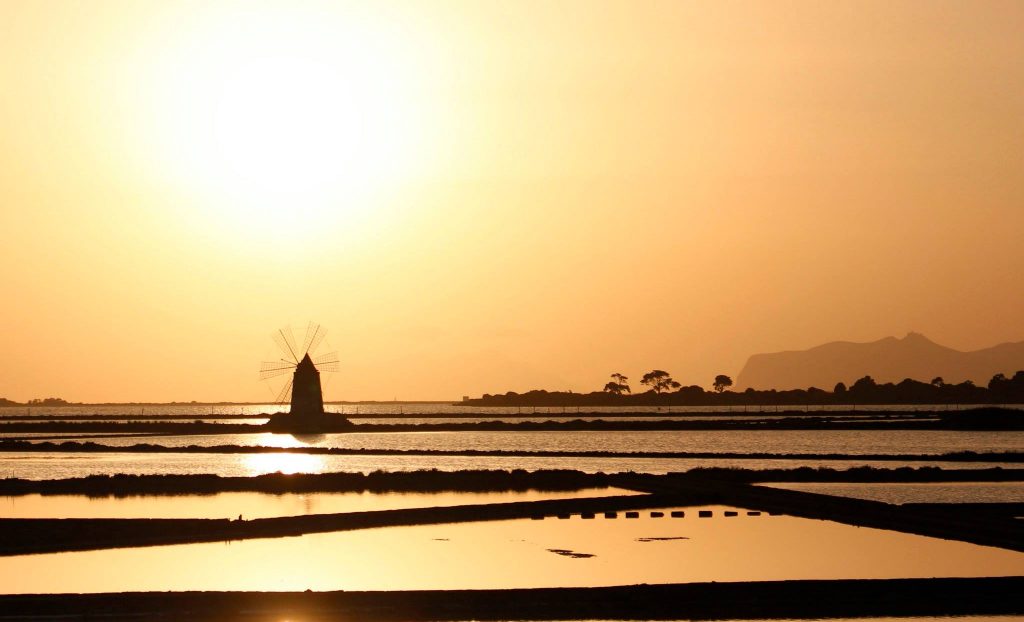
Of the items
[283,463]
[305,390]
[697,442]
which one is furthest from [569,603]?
[305,390]

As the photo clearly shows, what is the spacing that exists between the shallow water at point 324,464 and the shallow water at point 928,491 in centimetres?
1024

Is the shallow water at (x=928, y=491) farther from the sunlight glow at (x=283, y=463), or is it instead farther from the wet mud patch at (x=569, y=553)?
the sunlight glow at (x=283, y=463)

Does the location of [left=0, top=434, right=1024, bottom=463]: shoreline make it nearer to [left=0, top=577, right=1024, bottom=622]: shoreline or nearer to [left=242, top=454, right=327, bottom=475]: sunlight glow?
[left=242, top=454, right=327, bottom=475]: sunlight glow

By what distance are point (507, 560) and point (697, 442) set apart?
68806 mm

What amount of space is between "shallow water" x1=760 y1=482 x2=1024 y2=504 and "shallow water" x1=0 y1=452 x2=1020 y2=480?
33.6 feet

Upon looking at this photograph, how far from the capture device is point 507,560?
24609mm

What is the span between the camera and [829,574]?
22.6 metres

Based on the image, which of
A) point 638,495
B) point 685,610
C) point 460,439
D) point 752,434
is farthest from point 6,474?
point 752,434

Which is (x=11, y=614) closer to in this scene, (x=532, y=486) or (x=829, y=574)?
(x=829, y=574)

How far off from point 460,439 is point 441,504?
62.9m

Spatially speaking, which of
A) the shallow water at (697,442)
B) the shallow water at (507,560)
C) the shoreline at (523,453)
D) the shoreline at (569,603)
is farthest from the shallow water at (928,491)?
the shallow water at (697,442)

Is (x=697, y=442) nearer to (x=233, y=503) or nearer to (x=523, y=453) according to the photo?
(x=523, y=453)

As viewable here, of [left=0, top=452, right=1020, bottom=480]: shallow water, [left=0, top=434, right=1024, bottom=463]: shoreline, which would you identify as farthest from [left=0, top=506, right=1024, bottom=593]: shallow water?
[left=0, top=434, right=1024, bottom=463]: shoreline

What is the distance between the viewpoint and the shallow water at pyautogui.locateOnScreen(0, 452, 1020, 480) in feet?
178
